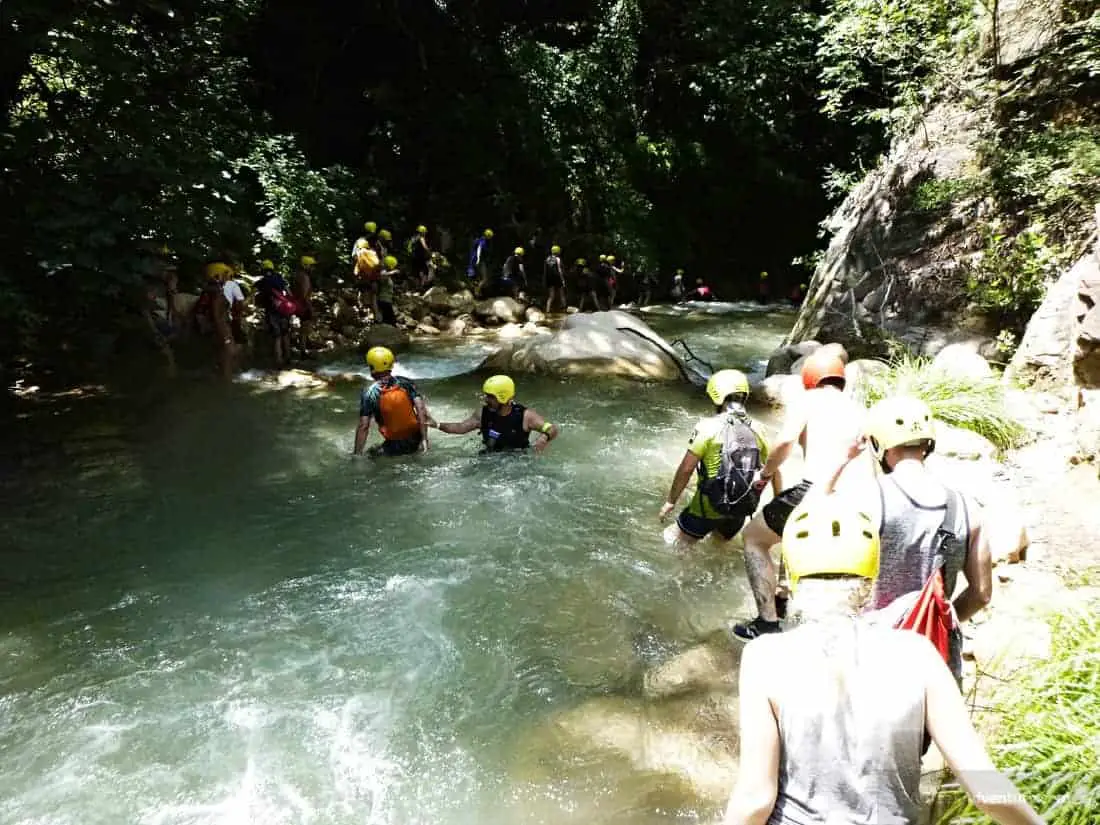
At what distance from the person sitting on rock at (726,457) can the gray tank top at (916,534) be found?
190 centimetres

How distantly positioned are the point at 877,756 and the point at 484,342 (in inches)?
504

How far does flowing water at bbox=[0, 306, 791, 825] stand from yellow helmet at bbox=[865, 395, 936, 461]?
1796 mm

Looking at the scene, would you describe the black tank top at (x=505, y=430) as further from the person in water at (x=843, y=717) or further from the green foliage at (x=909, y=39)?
the green foliage at (x=909, y=39)

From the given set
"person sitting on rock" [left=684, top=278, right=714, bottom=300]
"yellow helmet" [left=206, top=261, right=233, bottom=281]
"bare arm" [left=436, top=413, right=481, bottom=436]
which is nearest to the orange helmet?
"bare arm" [left=436, top=413, right=481, bottom=436]

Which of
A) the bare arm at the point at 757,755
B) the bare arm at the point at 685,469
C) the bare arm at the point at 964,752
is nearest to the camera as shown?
the bare arm at the point at 964,752

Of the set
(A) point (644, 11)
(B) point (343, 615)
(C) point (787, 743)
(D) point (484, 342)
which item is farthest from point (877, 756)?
(A) point (644, 11)

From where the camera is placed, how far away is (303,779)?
331 cm

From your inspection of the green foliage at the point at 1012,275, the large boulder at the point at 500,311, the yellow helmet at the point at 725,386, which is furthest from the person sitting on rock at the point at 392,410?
the large boulder at the point at 500,311

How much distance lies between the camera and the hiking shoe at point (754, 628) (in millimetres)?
4121

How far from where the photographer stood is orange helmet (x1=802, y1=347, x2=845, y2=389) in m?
3.92

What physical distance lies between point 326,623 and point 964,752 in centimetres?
389

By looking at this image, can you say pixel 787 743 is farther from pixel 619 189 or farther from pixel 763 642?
pixel 619 189

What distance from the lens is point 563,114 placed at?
19844mm

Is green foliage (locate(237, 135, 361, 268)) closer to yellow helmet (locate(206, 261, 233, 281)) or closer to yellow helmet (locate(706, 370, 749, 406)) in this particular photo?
yellow helmet (locate(206, 261, 233, 281))
